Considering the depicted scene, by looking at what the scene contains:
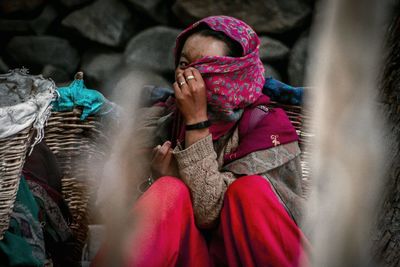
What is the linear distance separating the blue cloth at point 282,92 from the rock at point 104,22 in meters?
1.83

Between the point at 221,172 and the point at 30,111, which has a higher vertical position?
the point at 30,111

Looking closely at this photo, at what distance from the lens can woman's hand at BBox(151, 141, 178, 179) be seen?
56.3 inches

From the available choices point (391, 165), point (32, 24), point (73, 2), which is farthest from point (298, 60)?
point (391, 165)

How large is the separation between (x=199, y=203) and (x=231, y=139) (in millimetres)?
252

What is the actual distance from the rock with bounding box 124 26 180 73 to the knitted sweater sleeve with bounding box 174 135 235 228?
1804 mm

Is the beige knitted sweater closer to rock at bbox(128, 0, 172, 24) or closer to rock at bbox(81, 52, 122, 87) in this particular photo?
rock at bbox(81, 52, 122, 87)

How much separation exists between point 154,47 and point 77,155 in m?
1.37

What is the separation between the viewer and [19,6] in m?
3.45

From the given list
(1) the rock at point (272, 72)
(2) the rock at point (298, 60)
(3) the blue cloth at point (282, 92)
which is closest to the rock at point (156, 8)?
(1) the rock at point (272, 72)

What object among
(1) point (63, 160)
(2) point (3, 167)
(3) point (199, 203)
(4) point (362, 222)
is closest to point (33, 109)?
(2) point (3, 167)

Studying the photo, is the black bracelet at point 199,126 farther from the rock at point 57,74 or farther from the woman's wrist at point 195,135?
the rock at point 57,74

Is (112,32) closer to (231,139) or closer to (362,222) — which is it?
(231,139)

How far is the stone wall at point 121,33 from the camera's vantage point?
10.4 feet

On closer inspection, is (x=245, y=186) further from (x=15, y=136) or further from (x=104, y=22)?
(x=104, y=22)
